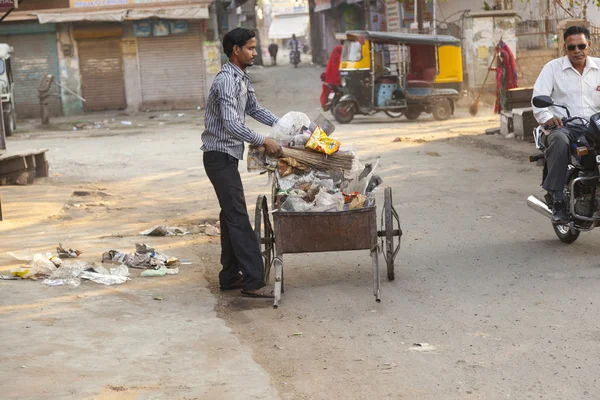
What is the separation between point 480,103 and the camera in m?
27.5

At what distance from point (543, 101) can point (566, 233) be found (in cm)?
120

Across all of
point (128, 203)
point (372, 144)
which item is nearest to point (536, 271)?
point (128, 203)

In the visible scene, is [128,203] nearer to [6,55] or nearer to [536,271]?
[536,271]

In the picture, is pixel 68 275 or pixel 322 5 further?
pixel 322 5

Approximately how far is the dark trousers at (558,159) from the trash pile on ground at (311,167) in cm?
156

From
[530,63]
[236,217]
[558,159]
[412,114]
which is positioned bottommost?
[412,114]

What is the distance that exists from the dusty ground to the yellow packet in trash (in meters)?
1.04

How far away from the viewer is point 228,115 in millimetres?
6570

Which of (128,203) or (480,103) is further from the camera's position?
(480,103)

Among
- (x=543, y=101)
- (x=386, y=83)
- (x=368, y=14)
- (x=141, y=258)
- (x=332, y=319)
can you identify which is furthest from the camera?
(x=368, y=14)

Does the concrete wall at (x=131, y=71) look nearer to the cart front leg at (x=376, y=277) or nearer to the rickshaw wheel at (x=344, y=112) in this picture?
the rickshaw wheel at (x=344, y=112)

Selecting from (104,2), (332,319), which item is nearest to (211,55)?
(104,2)

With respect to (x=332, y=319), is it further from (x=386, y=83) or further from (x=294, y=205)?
(x=386, y=83)

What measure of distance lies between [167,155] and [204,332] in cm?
1299
